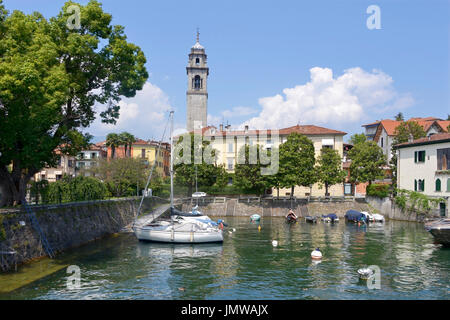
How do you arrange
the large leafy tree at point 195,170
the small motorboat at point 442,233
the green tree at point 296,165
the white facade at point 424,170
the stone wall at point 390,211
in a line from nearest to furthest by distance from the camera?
1. the small motorboat at point 442,233
2. the white facade at point 424,170
3. the stone wall at point 390,211
4. the green tree at point 296,165
5. the large leafy tree at point 195,170

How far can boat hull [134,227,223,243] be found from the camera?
134ft

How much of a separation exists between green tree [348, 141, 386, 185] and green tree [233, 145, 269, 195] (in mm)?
17687

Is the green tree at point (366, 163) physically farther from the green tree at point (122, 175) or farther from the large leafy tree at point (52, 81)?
the large leafy tree at point (52, 81)

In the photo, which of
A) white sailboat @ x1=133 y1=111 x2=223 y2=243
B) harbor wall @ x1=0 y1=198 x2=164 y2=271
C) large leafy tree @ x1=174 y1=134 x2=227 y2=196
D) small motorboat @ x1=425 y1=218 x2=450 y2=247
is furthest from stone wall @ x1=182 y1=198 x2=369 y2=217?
white sailboat @ x1=133 y1=111 x2=223 y2=243

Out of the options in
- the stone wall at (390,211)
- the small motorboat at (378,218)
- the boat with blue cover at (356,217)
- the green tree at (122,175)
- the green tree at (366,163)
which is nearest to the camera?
the stone wall at (390,211)

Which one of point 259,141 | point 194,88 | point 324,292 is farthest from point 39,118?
point 194,88

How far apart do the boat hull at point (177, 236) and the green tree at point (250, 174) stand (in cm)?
3808

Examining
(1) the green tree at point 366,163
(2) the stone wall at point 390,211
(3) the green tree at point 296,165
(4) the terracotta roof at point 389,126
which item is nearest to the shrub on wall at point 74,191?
(3) the green tree at point 296,165

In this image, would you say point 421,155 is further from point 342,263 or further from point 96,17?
point 96,17

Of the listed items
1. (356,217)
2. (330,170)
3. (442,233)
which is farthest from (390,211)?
(442,233)

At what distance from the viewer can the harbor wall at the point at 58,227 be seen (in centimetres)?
2605

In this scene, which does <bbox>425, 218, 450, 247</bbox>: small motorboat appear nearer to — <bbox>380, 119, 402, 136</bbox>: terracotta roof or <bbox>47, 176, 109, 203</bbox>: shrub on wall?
<bbox>47, 176, 109, 203</bbox>: shrub on wall

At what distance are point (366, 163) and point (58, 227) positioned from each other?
61417mm

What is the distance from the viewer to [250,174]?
261ft
